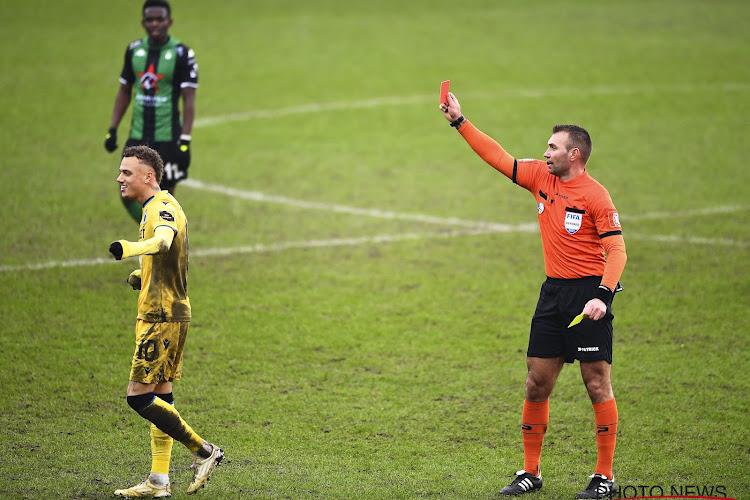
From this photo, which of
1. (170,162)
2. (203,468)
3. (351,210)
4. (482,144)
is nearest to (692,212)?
(351,210)

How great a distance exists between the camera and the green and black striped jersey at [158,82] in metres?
10.7

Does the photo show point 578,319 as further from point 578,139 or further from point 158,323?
point 158,323

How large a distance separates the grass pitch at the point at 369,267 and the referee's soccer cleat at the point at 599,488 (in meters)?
0.29

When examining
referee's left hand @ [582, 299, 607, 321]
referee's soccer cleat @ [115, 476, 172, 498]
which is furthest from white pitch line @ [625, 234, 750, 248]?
referee's soccer cleat @ [115, 476, 172, 498]

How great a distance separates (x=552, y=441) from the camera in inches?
293

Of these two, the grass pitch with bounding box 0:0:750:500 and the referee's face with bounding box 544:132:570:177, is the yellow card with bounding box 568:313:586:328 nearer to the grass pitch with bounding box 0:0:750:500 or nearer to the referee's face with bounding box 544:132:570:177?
the referee's face with bounding box 544:132:570:177

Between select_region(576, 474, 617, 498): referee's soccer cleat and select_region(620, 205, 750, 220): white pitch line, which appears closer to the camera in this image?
select_region(576, 474, 617, 498): referee's soccer cleat

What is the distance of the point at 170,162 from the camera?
10766 mm

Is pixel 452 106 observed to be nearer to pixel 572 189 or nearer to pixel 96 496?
pixel 572 189

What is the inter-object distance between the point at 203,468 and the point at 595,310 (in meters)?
2.85

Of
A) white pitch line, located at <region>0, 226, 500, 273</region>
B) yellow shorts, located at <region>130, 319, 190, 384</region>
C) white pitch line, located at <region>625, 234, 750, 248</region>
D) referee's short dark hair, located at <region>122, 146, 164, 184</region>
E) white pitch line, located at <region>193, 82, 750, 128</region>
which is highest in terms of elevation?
white pitch line, located at <region>193, 82, 750, 128</region>

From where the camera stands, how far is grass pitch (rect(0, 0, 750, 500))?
719 centimetres

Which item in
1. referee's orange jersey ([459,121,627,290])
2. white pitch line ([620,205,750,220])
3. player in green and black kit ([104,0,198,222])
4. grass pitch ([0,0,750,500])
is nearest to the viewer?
referee's orange jersey ([459,121,627,290])

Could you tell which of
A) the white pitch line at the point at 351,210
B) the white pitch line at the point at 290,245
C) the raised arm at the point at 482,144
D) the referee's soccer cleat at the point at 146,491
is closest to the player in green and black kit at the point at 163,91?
the white pitch line at the point at 290,245
